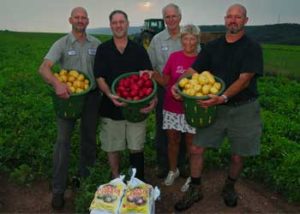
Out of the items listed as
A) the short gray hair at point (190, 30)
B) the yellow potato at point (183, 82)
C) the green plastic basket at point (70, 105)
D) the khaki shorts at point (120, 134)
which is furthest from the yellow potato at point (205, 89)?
the green plastic basket at point (70, 105)

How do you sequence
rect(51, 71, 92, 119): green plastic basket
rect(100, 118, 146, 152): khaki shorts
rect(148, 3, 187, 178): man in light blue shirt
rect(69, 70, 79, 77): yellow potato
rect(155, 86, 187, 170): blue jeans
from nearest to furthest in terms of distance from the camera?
1. rect(51, 71, 92, 119): green plastic basket
2. rect(69, 70, 79, 77): yellow potato
3. rect(100, 118, 146, 152): khaki shorts
4. rect(148, 3, 187, 178): man in light blue shirt
5. rect(155, 86, 187, 170): blue jeans

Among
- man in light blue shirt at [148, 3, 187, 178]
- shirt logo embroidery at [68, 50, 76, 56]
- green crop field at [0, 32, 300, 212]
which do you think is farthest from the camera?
green crop field at [0, 32, 300, 212]

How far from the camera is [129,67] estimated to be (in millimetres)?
5152

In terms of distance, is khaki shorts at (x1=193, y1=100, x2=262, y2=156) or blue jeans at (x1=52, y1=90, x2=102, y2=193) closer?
khaki shorts at (x1=193, y1=100, x2=262, y2=156)

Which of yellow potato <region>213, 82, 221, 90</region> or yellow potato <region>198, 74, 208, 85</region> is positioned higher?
yellow potato <region>198, 74, 208, 85</region>

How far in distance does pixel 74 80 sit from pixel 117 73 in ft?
1.59

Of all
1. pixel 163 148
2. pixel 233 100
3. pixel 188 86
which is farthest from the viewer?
pixel 163 148

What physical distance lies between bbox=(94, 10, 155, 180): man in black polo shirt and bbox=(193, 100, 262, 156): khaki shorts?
71 cm

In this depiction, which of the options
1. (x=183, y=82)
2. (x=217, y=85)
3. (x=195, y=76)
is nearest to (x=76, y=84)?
(x=183, y=82)

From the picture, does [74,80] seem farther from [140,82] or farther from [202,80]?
[202,80]

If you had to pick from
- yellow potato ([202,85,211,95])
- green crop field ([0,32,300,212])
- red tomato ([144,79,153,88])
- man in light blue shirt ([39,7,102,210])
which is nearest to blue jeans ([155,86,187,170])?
green crop field ([0,32,300,212])

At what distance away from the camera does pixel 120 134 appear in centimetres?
540

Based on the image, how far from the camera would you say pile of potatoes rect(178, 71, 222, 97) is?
468cm

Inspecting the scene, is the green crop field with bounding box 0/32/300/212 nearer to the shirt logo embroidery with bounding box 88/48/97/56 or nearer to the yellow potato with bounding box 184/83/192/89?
the shirt logo embroidery with bounding box 88/48/97/56
